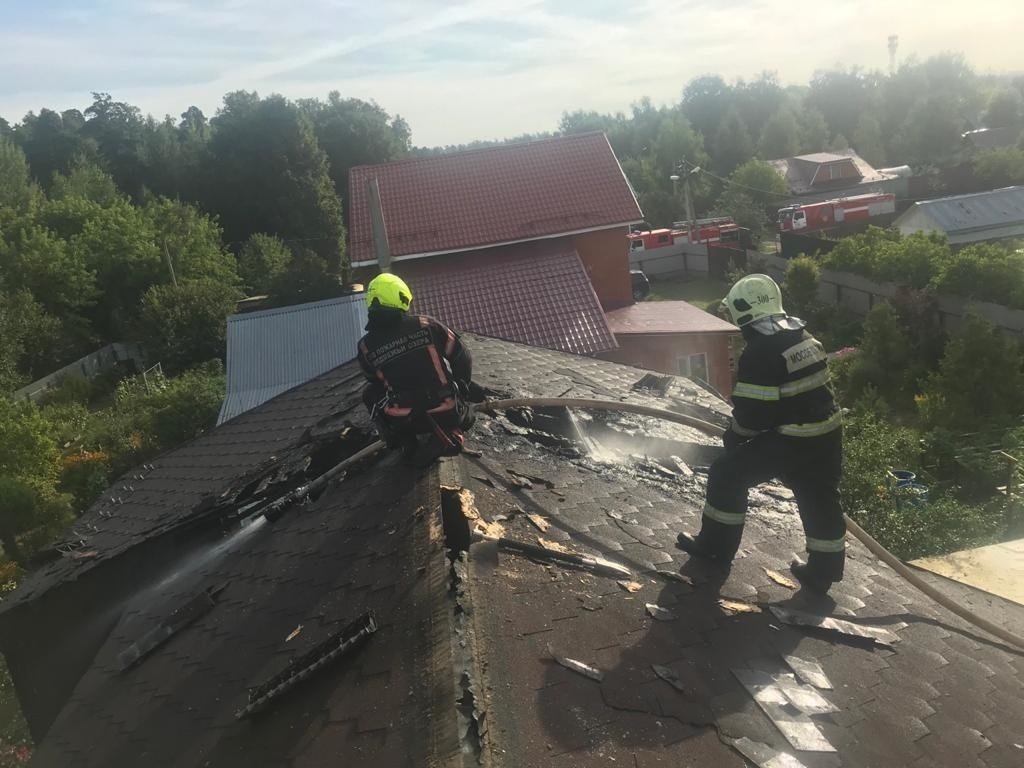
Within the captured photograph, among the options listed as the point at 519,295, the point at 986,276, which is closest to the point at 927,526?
the point at 519,295

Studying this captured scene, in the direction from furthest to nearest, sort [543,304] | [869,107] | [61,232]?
[869,107]
[61,232]
[543,304]

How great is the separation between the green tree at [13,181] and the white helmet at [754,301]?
149 ft

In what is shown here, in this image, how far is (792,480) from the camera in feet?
13.0

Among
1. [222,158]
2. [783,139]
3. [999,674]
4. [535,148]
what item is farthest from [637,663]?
[783,139]

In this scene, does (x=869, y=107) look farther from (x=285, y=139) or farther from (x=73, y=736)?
(x=73, y=736)

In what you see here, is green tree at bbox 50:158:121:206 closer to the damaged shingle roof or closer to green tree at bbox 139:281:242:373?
green tree at bbox 139:281:242:373

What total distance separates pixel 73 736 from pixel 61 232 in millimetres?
41477

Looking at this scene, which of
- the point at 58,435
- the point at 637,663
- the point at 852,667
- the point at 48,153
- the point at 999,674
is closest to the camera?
the point at 637,663

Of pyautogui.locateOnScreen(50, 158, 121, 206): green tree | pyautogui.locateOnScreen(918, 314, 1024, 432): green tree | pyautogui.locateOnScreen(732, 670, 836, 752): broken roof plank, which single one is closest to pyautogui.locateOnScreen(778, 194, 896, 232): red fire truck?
pyautogui.locateOnScreen(918, 314, 1024, 432): green tree

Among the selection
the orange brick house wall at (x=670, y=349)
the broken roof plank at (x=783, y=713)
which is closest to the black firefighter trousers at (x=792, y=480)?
the broken roof plank at (x=783, y=713)

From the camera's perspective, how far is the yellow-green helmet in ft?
14.2

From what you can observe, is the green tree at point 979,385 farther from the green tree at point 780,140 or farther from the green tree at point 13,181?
the green tree at point 780,140

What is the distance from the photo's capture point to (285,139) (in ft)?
149

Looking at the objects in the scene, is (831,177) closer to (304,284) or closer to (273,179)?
(273,179)
